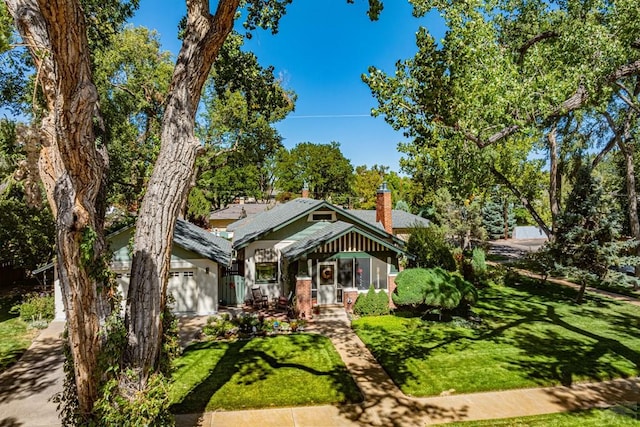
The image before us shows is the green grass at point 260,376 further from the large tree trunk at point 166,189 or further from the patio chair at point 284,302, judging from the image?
the patio chair at point 284,302

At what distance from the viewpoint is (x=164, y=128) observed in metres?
5.61

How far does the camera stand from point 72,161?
4.20 metres

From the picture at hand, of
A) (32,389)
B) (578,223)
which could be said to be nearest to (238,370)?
(32,389)

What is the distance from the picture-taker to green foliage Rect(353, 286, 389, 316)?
1602 cm

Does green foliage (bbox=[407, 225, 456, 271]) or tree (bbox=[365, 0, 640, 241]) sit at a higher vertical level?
tree (bbox=[365, 0, 640, 241])

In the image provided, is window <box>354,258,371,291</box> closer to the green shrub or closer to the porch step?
the porch step

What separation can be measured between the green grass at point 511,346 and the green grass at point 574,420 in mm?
1370

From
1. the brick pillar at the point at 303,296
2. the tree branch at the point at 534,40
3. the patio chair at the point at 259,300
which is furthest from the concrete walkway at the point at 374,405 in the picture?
the tree branch at the point at 534,40

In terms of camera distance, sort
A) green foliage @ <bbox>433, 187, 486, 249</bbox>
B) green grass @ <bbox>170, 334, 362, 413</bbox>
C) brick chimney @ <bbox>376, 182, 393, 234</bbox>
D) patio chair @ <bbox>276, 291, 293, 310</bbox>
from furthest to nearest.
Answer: green foliage @ <bbox>433, 187, 486, 249</bbox>
brick chimney @ <bbox>376, 182, 393, 234</bbox>
patio chair @ <bbox>276, 291, 293, 310</bbox>
green grass @ <bbox>170, 334, 362, 413</bbox>

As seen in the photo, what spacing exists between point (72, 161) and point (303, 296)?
41.3ft

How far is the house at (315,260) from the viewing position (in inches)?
661

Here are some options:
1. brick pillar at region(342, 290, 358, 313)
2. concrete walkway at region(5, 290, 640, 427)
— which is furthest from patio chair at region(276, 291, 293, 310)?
concrete walkway at region(5, 290, 640, 427)

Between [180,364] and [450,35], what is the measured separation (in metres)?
12.4

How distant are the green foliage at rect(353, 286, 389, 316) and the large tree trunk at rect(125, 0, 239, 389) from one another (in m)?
11.6
